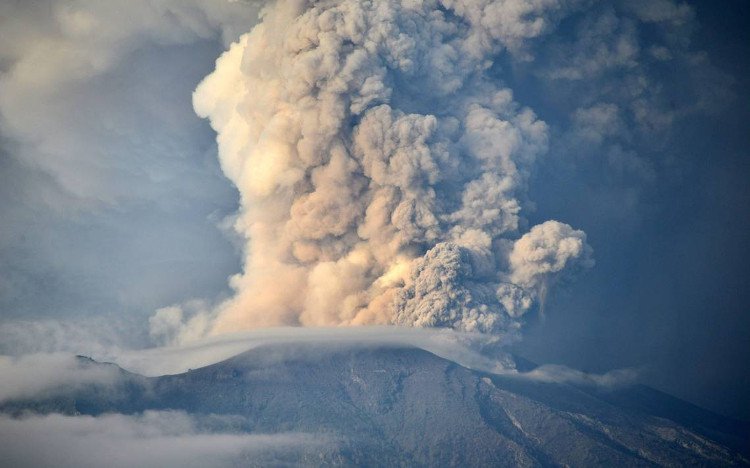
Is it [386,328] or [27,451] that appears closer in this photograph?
[386,328]

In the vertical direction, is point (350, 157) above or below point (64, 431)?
above

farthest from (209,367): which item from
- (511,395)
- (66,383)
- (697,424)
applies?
(697,424)

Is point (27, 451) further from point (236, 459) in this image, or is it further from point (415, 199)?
point (415, 199)

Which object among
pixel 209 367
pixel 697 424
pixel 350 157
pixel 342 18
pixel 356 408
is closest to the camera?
pixel 342 18

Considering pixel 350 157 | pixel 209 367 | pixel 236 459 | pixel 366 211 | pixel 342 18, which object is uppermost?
pixel 342 18

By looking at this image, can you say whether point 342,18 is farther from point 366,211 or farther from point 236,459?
point 236,459

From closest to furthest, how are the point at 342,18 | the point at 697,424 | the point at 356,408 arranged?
the point at 342,18 → the point at 356,408 → the point at 697,424

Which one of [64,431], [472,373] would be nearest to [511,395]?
[472,373]
